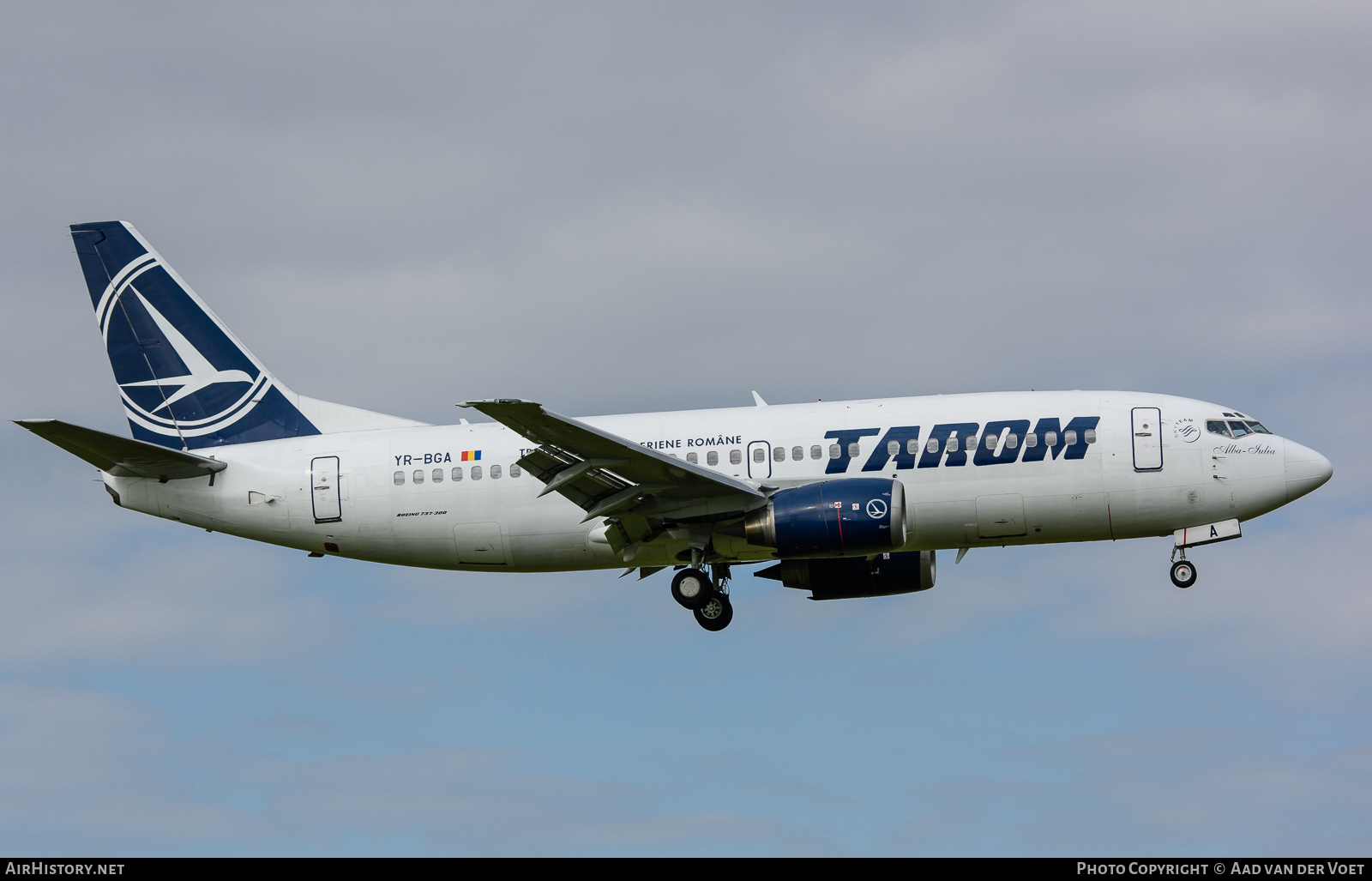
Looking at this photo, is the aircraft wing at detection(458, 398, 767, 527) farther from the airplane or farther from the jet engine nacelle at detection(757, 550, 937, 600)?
the jet engine nacelle at detection(757, 550, 937, 600)

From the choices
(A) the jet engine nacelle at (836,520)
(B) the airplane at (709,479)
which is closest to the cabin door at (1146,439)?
(B) the airplane at (709,479)

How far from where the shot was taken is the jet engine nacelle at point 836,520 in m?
34.0

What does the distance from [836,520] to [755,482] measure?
3.01m

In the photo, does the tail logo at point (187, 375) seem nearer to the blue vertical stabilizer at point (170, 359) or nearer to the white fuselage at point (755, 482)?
the blue vertical stabilizer at point (170, 359)

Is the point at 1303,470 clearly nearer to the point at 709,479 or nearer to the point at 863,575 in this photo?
the point at 863,575

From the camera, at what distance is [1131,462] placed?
35.4 metres

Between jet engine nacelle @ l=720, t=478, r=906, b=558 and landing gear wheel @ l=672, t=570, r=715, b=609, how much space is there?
2.96 m

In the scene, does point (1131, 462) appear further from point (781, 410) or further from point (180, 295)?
point (180, 295)

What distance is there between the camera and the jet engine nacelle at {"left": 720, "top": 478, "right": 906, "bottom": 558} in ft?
112

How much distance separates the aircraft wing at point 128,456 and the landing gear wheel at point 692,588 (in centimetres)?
1215

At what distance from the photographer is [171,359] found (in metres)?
41.7

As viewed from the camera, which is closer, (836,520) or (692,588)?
(836,520)

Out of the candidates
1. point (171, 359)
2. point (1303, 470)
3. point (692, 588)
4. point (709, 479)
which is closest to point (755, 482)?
point (709, 479)

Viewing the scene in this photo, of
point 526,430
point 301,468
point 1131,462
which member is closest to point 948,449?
point 1131,462
